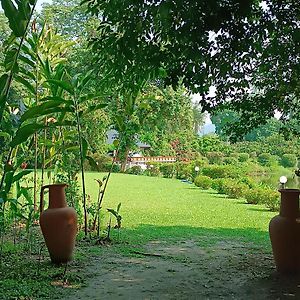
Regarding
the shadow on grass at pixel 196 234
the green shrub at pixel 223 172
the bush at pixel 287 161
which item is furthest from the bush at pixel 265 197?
the bush at pixel 287 161

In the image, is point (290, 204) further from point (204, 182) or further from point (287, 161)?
point (287, 161)

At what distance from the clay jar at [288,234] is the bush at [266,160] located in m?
11.6

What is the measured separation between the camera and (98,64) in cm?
347

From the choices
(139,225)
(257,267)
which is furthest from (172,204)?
(257,267)

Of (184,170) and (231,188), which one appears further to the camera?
(184,170)

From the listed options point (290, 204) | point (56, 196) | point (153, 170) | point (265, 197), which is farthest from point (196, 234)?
point (153, 170)

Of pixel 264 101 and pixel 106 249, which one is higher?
pixel 264 101

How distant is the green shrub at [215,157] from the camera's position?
1767 cm

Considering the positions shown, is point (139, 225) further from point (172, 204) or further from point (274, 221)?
point (274, 221)

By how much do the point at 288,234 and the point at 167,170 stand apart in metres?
12.6

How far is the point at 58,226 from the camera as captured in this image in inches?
155

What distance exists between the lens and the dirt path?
10.7ft

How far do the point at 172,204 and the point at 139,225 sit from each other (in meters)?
2.52

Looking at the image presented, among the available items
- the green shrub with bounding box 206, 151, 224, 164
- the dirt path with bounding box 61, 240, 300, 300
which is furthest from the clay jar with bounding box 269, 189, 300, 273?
the green shrub with bounding box 206, 151, 224, 164
